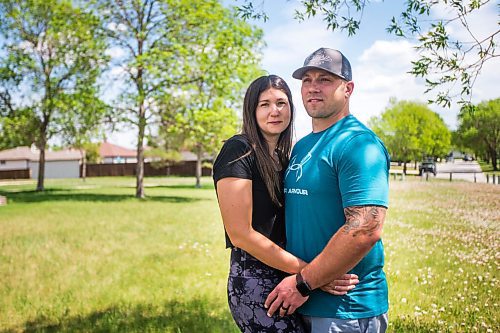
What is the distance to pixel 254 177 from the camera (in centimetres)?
253

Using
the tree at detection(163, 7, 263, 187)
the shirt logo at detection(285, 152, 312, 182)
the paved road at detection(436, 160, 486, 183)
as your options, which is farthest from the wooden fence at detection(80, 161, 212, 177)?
the shirt logo at detection(285, 152, 312, 182)

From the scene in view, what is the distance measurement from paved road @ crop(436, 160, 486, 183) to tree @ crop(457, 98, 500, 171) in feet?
0.91

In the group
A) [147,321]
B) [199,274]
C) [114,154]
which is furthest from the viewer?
[114,154]

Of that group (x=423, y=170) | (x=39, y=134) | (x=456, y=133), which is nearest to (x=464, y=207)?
(x=456, y=133)

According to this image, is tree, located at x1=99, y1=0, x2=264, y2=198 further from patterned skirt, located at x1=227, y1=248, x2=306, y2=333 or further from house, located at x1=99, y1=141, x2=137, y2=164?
house, located at x1=99, y1=141, x2=137, y2=164

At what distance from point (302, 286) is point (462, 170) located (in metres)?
4.85

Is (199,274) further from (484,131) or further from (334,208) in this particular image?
(334,208)

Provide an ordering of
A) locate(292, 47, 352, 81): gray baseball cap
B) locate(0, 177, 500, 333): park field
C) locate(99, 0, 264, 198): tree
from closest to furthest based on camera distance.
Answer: locate(292, 47, 352, 81): gray baseball cap → locate(0, 177, 500, 333): park field → locate(99, 0, 264, 198): tree

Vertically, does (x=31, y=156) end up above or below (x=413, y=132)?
above

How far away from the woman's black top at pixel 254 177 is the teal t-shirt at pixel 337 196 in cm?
12

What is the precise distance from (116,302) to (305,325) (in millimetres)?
4622

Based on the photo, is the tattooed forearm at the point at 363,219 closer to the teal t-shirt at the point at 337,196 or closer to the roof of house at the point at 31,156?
the teal t-shirt at the point at 337,196

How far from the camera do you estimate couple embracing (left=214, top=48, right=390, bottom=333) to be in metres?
2.20

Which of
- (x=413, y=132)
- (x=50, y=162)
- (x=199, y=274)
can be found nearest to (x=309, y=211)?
(x=199, y=274)
